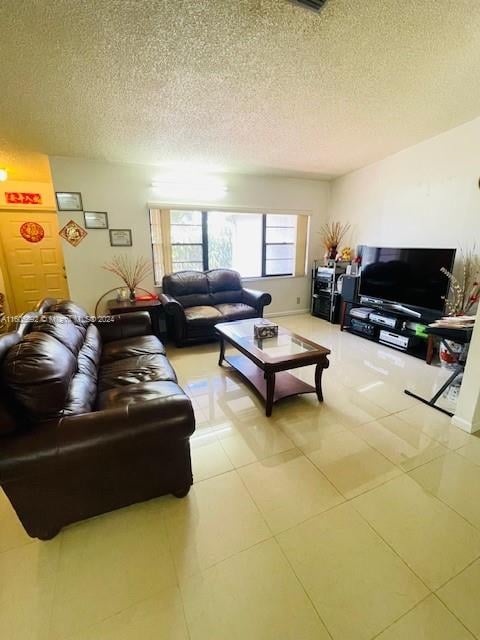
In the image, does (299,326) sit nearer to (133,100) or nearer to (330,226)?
(330,226)

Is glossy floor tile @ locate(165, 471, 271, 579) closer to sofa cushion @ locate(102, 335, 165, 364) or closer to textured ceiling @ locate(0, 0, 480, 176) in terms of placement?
sofa cushion @ locate(102, 335, 165, 364)

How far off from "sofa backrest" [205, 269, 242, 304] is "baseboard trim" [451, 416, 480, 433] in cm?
302

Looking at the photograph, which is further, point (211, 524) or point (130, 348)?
point (130, 348)

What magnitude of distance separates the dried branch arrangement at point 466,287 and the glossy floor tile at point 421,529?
91.3 inches

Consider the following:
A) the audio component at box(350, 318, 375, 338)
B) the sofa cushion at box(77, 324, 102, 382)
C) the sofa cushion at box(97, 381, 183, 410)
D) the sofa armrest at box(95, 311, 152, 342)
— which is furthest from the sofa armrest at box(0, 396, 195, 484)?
the audio component at box(350, 318, 375, 338)

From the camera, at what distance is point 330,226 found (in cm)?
523

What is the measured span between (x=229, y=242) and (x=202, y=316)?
1966 mm

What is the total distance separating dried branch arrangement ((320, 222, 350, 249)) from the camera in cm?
494

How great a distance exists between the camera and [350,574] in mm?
1180

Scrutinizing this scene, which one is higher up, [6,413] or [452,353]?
[6,413]

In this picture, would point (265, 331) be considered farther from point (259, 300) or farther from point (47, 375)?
point (47, 375)

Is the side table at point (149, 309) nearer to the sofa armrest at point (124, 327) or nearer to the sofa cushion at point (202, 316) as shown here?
the sofa cushion at point (202, 316)

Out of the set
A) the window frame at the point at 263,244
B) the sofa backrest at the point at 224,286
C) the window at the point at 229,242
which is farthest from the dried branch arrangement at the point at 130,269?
the sofa backrest at the point at 224,286

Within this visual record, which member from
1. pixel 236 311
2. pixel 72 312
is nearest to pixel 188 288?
pixel 236 311
